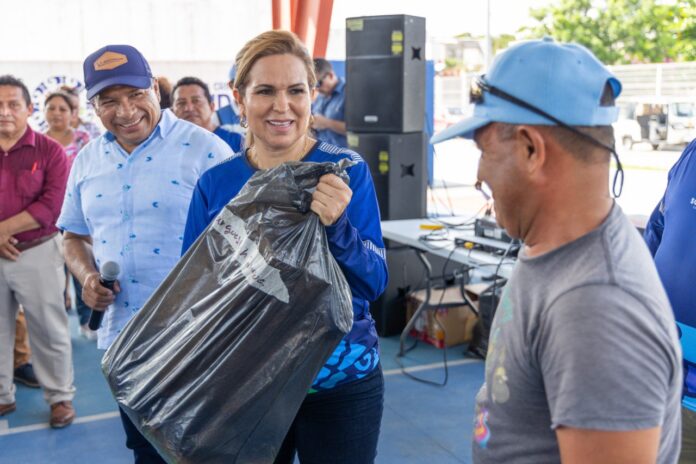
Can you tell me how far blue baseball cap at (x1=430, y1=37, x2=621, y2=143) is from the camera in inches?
35.4

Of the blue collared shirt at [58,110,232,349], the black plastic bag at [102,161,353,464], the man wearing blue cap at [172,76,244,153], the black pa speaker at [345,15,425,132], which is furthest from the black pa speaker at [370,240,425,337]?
the black plastic bag at [102,161,353,464]

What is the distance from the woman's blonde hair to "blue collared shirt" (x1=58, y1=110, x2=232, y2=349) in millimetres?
462

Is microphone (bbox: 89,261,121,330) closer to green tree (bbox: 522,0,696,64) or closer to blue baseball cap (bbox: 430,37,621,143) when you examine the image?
blue baseball cap (bbox: 430,37,621,143)

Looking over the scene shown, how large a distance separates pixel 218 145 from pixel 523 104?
4.47 feet

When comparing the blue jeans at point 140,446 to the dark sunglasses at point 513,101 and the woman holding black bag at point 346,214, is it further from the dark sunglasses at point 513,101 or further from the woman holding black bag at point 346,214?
the dark sunglasses at point 513,101

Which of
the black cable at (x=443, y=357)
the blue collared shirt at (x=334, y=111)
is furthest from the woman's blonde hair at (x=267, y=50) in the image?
the blue collared shirt at (x=334, y=111)

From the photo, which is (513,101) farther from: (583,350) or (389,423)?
(389,423)

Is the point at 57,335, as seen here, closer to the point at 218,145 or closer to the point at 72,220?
the point at 72,220

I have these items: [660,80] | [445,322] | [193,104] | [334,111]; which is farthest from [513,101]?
[660,80]

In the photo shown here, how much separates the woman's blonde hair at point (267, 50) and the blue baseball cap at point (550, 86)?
2.57ft

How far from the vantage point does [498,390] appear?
96 centimetres

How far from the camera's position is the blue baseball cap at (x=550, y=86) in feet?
2.95

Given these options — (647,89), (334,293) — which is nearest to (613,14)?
(647,89)

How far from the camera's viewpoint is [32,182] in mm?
3686
